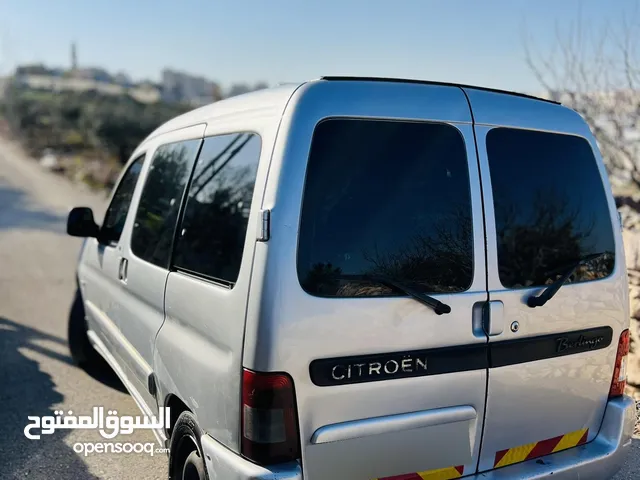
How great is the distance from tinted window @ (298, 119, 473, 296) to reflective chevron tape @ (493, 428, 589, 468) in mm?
767

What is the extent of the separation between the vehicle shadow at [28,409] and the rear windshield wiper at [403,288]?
244cm

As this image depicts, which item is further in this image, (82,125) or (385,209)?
(82,125)

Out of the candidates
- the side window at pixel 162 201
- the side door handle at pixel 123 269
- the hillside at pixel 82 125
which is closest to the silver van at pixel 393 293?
the side window at pixel 162 201

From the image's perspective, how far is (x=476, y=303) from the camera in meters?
2.32

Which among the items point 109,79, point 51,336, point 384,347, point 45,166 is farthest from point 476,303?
point 109,79

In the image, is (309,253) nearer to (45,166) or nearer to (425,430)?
(425,430)

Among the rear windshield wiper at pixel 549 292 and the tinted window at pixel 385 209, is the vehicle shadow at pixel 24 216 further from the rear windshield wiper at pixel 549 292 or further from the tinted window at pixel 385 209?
the rear windshield wiper at pixel 549 292

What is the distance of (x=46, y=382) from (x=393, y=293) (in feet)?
13.0

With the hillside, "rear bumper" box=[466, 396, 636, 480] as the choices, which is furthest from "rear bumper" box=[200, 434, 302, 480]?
the hillside

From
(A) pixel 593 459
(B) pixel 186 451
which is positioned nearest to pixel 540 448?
(A) pixel 593 459

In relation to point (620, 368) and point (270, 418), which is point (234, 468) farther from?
point (620, 368)

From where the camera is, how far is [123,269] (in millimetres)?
3617

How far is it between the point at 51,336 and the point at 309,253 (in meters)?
5.09

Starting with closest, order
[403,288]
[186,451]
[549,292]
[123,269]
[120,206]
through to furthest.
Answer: [403,288] < [549,292] < [186,451] < [123,269] < [120,206]
